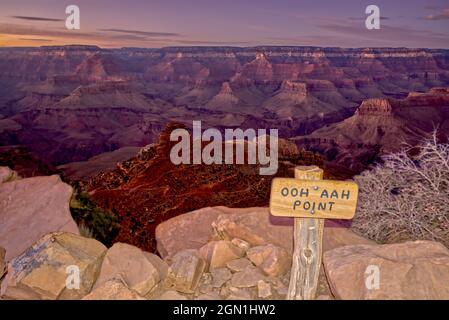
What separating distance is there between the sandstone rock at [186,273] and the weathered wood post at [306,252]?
1367mm

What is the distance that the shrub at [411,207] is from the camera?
741cm

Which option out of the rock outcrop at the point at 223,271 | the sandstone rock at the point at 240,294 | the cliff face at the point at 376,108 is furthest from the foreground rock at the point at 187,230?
the cliff face at the point at 376,108

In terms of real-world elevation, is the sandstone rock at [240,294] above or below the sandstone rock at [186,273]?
below

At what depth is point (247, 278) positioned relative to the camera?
625cm

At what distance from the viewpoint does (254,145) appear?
13.2m

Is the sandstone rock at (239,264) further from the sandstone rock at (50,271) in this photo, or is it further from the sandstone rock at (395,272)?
the sandstone rock at (50,271)

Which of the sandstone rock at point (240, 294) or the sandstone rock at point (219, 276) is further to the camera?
the sandstone rock at point (219, 276)

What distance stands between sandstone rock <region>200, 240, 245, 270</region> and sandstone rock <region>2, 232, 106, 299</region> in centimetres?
162

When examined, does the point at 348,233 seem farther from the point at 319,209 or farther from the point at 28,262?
the point at 28,262

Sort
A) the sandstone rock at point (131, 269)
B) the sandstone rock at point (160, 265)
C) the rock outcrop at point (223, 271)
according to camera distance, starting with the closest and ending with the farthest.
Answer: the rock outcrop at point (223, 271) → the sandstone rock at point (131, 269) → the sandstone rock at point (160, 265)

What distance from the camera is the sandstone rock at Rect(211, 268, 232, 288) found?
635 centimetres

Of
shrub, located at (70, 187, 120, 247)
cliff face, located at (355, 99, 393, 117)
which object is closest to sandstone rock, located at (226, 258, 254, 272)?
shrub, located at (70, 187, 120, 247)

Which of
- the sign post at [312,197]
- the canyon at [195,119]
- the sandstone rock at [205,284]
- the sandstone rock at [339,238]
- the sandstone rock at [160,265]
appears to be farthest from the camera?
the canyon at [195,119]

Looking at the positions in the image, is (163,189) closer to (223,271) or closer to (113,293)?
(223,271)
